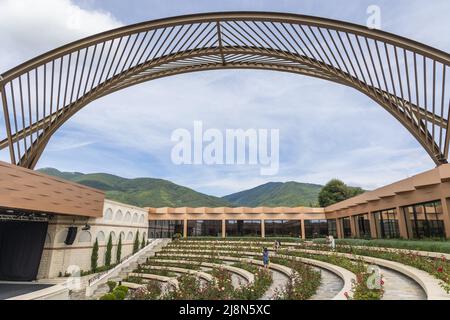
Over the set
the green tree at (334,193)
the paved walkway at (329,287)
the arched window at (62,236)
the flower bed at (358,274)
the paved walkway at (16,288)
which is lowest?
the paved walkway at (16,288)

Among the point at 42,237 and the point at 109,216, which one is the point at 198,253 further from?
the point at 42,237

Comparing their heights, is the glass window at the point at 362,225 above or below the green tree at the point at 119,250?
above

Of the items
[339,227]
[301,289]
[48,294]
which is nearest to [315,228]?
[339,227]

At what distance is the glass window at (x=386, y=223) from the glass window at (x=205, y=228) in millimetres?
26240

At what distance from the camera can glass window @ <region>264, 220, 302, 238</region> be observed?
160 ft

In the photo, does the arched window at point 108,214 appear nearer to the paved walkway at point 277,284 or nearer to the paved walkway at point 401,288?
the paved walkway at point 277,284

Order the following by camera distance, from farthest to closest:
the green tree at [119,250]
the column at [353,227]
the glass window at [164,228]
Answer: the glass window at [164,228], the column at [353,227], the green tree at [119,250]

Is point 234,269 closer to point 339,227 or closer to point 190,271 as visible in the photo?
point 190,271

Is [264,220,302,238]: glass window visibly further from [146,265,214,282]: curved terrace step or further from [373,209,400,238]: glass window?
[146,265,214,282]: curved terrace step

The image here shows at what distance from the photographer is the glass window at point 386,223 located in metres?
26.2

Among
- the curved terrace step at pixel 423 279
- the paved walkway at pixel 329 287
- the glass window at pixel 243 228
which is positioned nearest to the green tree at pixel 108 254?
the glass window at pixel 243 228

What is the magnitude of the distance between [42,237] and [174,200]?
14876 centimetres
